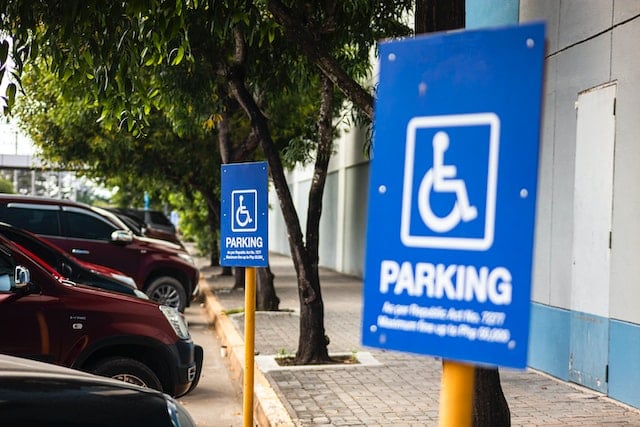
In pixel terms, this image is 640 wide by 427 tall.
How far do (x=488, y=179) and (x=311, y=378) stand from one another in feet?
21.8

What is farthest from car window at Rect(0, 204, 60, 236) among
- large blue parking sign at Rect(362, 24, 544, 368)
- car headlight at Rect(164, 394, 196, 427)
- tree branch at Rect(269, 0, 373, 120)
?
large blue parking sign at Rect(362, 24, 544, 368)

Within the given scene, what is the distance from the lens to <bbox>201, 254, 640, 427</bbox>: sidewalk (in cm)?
692

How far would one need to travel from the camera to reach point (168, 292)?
14555 mm

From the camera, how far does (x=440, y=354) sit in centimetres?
243

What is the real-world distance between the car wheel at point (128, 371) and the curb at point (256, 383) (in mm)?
984

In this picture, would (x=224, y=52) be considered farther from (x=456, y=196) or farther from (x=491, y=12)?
(x=456, y=196)

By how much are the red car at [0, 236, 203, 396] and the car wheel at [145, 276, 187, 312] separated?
7265 mm

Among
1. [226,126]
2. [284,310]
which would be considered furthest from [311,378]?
[226,126]

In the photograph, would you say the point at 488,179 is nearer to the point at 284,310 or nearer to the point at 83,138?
the point at 284,310

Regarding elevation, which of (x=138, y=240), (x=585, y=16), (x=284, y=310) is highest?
(x=585, y=16)

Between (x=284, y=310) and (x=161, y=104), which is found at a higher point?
(x=161, y=104)

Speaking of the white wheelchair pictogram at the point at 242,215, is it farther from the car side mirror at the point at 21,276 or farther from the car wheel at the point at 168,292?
the car wheel at the point at 168,292

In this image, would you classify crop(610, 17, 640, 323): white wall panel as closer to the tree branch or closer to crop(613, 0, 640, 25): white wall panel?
crop(613, 0, 640, 25): white wall panel

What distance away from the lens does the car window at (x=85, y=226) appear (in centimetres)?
1360
